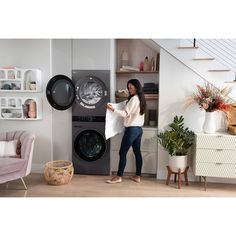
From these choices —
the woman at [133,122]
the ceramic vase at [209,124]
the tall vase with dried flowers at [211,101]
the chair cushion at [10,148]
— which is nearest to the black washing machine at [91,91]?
the woman at [133,122]

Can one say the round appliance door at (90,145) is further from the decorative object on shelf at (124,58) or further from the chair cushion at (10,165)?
the decorative object on shelf at (124,58)

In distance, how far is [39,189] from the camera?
3.60 metres

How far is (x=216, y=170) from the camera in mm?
3535

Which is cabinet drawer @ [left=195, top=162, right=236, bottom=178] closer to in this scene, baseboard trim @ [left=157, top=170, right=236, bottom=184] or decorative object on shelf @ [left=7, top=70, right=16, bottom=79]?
baseboard trim @ [left=157, top=170, right=236, bottom=184]

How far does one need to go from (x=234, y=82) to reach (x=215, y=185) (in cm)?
148

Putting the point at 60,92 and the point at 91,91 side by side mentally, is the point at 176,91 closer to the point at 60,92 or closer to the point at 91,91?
the point at 91,91

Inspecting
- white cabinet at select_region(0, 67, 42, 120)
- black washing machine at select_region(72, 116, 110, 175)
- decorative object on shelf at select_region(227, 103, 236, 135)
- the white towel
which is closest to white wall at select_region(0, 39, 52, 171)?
white cabinet at select_region(0, 67, 42, 120)

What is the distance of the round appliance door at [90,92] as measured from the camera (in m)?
4.09

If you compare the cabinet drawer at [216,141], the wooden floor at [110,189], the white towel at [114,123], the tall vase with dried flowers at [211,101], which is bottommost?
the wooden floor at [110,189]

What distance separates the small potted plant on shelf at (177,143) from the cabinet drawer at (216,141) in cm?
21

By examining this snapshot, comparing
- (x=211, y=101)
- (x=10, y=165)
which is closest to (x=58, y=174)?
(x=10, y=165)

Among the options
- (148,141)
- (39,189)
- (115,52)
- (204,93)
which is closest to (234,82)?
(204,93)

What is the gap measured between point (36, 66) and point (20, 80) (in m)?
0.33

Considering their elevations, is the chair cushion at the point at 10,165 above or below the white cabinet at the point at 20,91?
below
